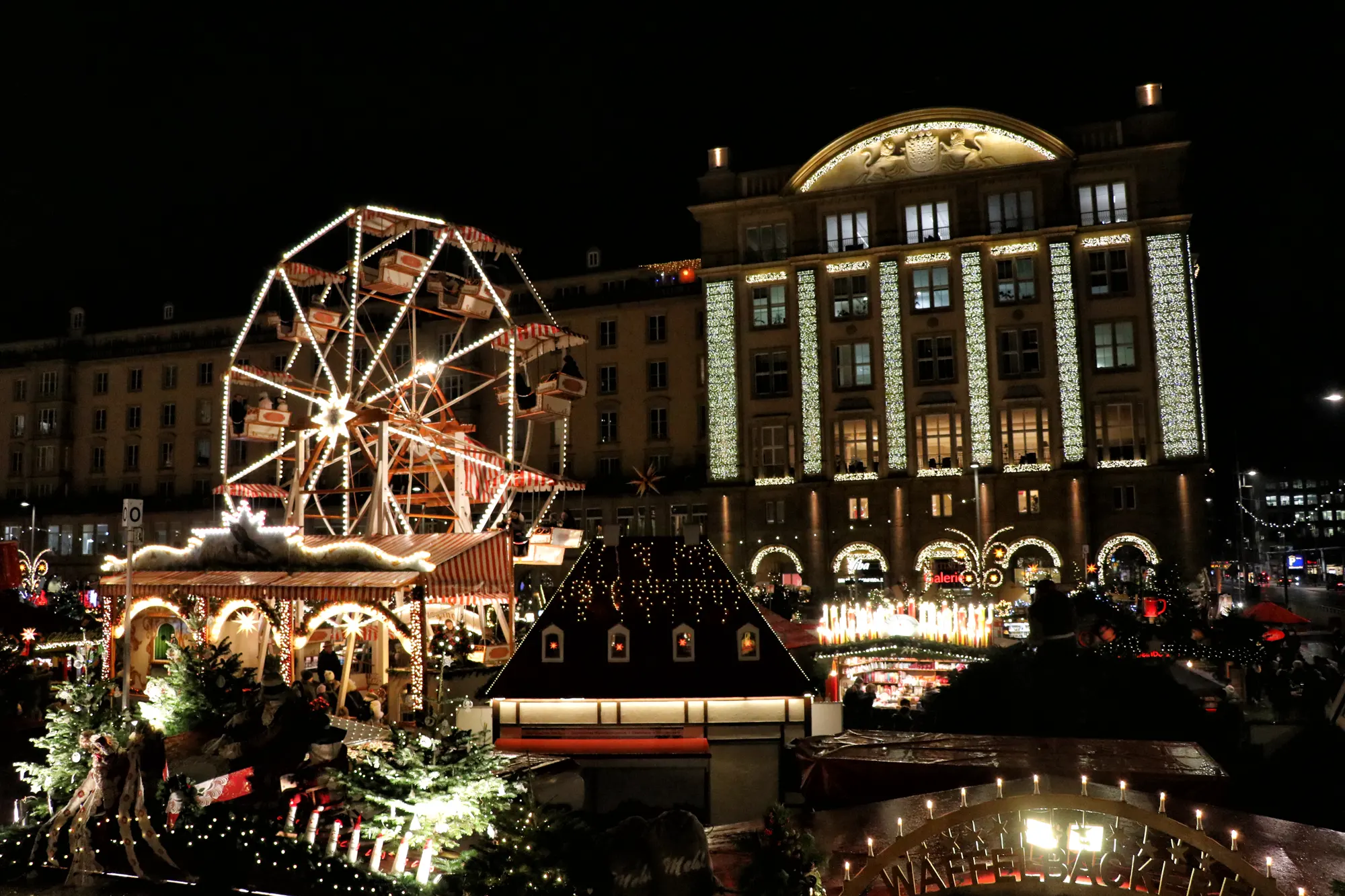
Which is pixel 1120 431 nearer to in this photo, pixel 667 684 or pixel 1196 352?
pixel 1196 352

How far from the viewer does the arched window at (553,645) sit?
781 inches

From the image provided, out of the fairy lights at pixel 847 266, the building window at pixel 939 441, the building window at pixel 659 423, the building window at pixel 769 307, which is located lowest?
the building window at pixel 939 441

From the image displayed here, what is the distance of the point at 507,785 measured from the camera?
33.3ft

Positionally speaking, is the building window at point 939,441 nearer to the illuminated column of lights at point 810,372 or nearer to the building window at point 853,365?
the building window at point 853,365

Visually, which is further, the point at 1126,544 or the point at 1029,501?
the point at 1029,501

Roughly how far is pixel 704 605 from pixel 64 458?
61.6m

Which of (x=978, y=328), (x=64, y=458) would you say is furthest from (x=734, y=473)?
(x=64, y=458)

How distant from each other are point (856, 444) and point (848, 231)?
33.1 ft

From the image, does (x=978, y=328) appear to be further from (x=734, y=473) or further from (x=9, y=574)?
(x=9, y=574)

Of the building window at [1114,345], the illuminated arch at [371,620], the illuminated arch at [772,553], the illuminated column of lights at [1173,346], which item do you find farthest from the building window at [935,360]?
→ the illuminated arch at [371,620]

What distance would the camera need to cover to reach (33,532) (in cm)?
6406

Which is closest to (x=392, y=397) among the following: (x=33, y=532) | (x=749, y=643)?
(x=749, y=643)

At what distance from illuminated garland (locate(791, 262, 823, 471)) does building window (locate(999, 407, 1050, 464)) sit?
8212mm

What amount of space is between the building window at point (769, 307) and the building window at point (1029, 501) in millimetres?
13744
